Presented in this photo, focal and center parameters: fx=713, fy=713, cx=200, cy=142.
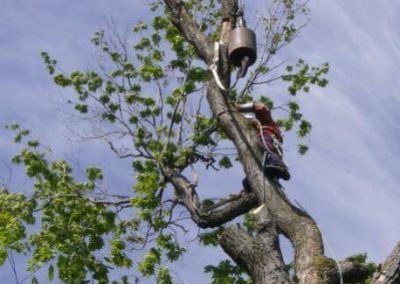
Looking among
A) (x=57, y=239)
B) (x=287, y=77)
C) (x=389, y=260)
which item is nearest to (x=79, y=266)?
(x=57, y=239)

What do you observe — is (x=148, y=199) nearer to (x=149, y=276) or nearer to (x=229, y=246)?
(x=149, y=276)

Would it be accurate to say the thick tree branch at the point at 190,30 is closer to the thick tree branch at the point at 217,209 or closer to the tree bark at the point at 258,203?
the tree bark at the point at 258,203

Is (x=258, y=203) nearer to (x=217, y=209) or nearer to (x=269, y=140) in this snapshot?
(x=217, y=209)

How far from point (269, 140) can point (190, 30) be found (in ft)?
6.08

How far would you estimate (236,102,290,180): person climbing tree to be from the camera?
594 centimetres

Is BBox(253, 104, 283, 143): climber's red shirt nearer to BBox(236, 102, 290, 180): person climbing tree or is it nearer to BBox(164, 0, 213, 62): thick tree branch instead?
BBox(236, 102, 290, 180): person climbing tree

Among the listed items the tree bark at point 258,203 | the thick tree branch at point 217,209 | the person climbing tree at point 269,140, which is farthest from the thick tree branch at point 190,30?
the thick tree branch at point 217,209

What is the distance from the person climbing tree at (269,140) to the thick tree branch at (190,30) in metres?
0.84

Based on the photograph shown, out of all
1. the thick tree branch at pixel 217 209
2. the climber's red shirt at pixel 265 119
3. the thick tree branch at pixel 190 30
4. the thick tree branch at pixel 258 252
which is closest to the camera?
the thick tree branch at pixel 258 252

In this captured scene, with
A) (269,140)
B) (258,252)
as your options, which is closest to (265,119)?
(269,140)

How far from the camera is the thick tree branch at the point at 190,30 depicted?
7184mm

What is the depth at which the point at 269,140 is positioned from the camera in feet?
20.8

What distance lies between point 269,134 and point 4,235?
2.49m

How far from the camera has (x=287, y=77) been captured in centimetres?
1153
